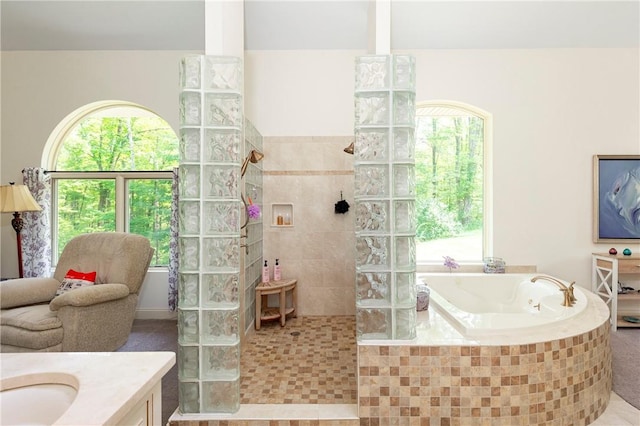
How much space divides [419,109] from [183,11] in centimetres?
258

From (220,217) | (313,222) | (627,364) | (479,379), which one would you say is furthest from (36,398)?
(627,364)

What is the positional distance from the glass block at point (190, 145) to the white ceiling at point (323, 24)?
69.1 inches

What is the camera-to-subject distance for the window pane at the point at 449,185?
3.57 meters

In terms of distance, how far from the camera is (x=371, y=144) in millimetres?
1773

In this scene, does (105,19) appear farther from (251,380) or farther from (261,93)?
(251,380)

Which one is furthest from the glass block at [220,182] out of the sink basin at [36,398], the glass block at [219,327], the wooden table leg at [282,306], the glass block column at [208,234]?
the wooden table leg at [282,306]

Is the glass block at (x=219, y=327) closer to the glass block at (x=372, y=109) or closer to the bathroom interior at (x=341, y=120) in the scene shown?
the glass block at (x=372, y=109)

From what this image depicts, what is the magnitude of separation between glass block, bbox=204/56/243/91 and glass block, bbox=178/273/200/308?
1.07 metres

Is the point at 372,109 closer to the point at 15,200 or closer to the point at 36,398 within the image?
the point at 36,398

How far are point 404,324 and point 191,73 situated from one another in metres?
1.85

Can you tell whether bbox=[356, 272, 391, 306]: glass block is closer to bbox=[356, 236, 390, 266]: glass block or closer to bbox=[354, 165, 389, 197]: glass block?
bbox=[356, 236, 390, 266]: glass block

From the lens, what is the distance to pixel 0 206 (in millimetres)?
2945

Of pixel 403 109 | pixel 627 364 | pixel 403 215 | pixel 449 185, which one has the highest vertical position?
pixel 403 109

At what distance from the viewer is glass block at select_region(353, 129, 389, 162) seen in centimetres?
177
